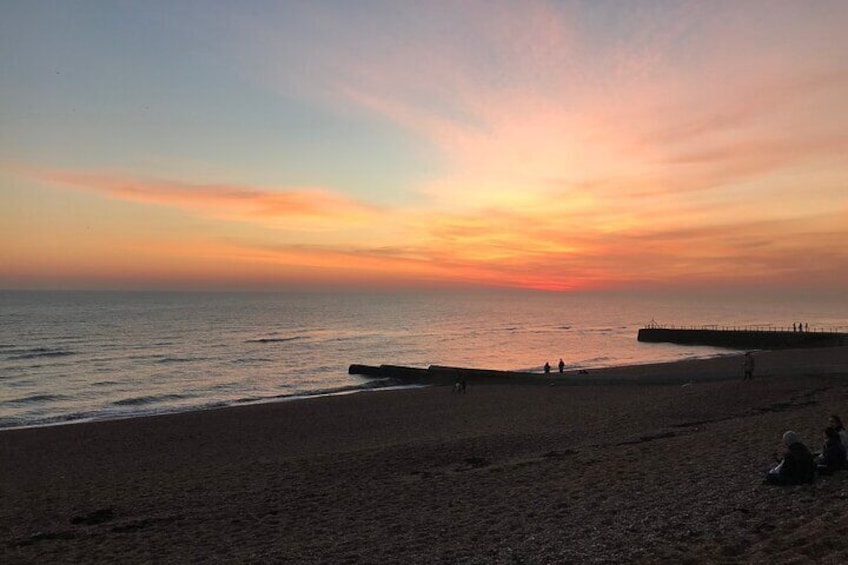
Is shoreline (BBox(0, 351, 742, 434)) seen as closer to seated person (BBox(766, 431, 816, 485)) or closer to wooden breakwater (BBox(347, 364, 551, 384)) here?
wooden breakwater (BBox(347, 364, 551, 384))

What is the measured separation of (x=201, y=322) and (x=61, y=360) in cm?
5635

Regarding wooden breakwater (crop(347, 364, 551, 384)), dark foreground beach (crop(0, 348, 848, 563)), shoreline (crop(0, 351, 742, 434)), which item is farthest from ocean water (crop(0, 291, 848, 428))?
dark foreground beach (crop(0, 348, 848, 563))

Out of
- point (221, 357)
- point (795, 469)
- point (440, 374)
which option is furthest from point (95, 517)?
point (221, 357)

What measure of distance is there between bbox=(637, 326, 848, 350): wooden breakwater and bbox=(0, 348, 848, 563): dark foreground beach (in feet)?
144

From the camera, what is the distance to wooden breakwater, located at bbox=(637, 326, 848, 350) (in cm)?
6010

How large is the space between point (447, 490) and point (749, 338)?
67326 millimetres

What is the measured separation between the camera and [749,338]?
221 ft

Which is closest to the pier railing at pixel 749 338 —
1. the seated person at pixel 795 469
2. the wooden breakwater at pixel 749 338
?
the wooden breakwater at pixel 749 338

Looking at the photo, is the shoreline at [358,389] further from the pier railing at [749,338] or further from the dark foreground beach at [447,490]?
the pier railing at [749,338]

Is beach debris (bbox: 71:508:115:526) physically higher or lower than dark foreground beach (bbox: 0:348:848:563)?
lower

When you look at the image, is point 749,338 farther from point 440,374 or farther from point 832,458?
point 832,458

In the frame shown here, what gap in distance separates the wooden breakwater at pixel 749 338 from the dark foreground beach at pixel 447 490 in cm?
4385

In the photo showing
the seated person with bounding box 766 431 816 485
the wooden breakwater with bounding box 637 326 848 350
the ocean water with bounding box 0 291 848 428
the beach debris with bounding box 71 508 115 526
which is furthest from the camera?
the wooden breakwater with bounding box 637 326 848 350

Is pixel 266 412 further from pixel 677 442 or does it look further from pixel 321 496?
pixel 677 442
